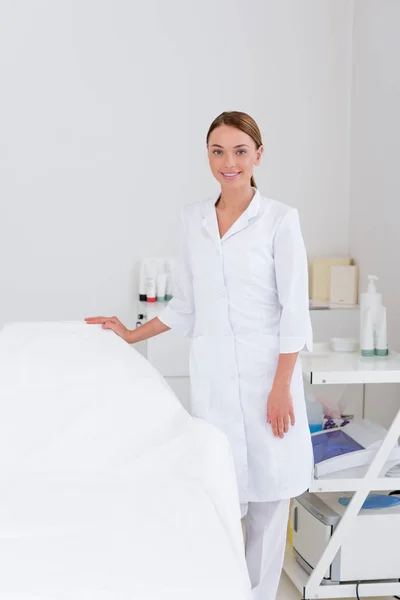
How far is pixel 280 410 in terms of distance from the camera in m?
1.74

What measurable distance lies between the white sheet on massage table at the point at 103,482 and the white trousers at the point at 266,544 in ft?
1.54

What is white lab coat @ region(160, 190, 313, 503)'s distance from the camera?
174cm

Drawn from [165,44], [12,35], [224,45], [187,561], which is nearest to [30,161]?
[12,35]

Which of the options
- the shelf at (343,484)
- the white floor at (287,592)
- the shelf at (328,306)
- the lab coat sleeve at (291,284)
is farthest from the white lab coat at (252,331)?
the shelf at (328,306)

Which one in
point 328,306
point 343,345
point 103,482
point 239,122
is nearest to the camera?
point 103,482

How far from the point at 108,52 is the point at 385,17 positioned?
1.08 meters

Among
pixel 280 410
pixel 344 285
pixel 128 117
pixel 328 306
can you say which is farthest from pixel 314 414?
pixel 128 117

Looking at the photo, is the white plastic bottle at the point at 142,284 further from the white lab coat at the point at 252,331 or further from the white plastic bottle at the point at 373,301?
the white lab coat at the point at 252,331

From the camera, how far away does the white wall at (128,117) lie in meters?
3.17

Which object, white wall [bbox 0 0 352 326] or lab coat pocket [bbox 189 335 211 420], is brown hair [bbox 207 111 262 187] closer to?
lab coat pocket [bbox 189 335 211 420]

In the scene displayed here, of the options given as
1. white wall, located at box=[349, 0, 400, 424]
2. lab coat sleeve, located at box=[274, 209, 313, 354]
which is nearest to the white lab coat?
lab coat sleeve, located at box=[274, 209, 313, 354]

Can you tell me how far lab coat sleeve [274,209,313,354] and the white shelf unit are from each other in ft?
0.70

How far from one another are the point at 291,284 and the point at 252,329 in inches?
5.4

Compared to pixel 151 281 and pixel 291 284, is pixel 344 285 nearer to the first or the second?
pixel 151 281
